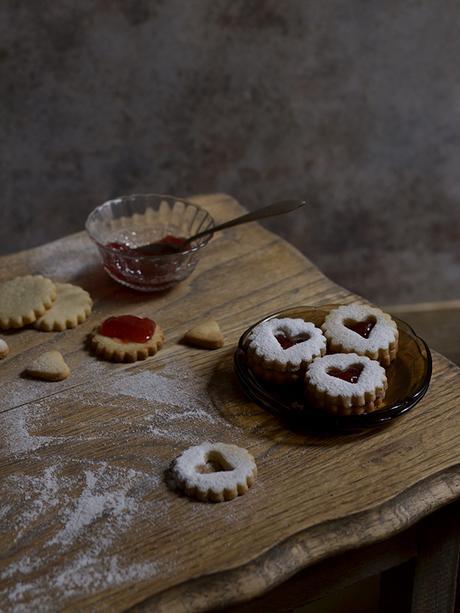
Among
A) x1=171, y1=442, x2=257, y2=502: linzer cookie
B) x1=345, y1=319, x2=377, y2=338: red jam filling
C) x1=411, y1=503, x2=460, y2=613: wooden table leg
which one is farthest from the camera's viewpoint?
x1=345, y1=319, x2=377, y2=338: red jam filling

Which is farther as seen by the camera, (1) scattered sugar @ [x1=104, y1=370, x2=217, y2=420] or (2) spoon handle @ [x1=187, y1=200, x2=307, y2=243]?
(2) spoon handle @ [x1=187, y1=200, x2=307, y2=243]

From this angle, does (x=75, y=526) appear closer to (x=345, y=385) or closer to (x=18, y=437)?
(x=18, y=437)

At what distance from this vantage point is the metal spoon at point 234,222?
1473 mm

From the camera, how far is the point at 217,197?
182 cm

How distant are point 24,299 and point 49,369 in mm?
203

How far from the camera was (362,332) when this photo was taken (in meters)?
1.29

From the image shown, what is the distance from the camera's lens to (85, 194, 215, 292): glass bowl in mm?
1482

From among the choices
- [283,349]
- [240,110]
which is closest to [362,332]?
[283,349]

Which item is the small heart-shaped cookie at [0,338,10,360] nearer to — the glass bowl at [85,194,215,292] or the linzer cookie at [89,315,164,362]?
the linzer cookie at [89,315,164,362]

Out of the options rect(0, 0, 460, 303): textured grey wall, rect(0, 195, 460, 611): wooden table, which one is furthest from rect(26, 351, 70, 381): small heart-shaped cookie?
rect(0, 0, 460, 303): textured grey wall

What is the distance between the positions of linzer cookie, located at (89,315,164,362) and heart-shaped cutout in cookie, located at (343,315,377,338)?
30 centimetres

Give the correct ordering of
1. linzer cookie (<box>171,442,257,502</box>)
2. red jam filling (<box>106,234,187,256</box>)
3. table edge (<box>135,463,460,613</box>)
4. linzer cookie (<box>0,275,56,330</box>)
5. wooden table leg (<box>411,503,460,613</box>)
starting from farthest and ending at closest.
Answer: red jam filling (<box>106,234,187,256</box>) → linzer cookie (<box>0,275,56,330</box>) → wooden table leg (<box>411,503,460,613</box>) → linzer cookie (<box>171,442,257,502</box>) → table edge (<box>135,463,460,613</box>)

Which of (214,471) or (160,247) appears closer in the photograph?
(214,471)

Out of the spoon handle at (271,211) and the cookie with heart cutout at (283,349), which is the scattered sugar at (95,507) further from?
the spoon handle at (271,211)
